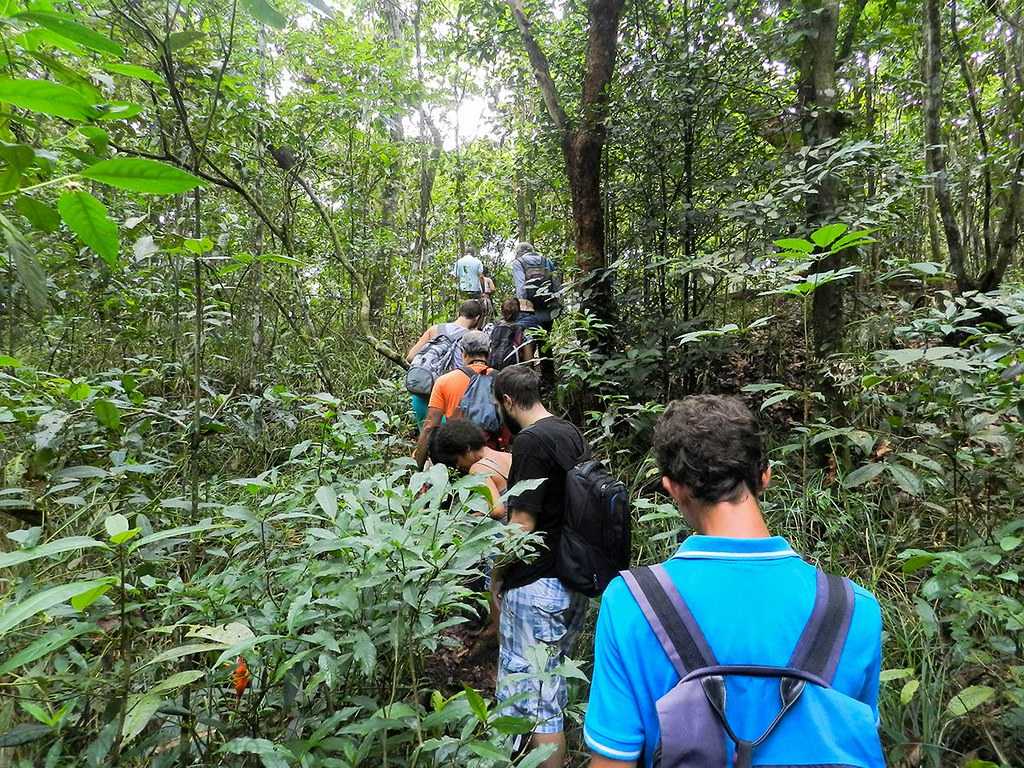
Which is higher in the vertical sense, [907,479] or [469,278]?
[469,278]

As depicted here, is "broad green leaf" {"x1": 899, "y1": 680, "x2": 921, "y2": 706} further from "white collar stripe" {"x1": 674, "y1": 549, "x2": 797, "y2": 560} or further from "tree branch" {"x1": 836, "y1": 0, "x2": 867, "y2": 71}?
"tree branch" {"x1": 836, "y1": 0, "x2": 867, "y2": 71}

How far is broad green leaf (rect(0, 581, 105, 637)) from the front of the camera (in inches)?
29.9

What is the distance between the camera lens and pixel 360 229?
744 centimetres

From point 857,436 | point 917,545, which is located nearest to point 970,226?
point 917,545

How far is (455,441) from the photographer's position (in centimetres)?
296

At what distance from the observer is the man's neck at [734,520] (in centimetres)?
124

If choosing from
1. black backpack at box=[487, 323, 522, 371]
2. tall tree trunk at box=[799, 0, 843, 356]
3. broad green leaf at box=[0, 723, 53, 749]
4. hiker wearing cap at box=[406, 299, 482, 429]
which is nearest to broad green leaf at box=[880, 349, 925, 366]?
tall tree trunk at box=[799, 0, 843, 356]

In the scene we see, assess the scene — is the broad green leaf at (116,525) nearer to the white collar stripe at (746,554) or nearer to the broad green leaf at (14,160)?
the broad green leaf at (14,160)

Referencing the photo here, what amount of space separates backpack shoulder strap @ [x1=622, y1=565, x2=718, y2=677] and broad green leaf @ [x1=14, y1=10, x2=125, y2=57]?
47.2 inches

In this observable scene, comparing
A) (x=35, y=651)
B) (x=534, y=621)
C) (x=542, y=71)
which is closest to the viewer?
(x=35, y=651)

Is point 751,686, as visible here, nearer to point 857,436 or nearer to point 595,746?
point 595,746

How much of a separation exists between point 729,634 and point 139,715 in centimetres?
123

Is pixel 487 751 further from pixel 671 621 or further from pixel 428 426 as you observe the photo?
pixel 428 426

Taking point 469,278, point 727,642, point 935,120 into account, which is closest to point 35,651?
point 727,642
